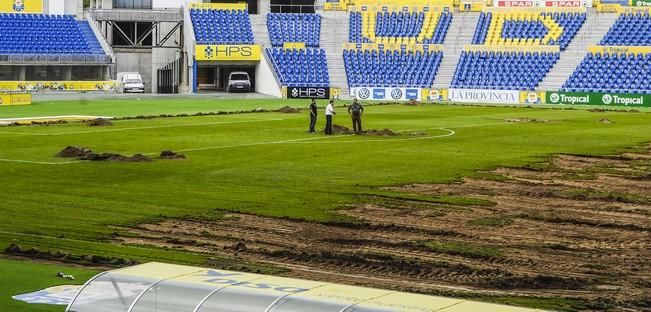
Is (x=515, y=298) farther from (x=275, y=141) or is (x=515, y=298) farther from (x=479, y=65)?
(x=479, y=65)

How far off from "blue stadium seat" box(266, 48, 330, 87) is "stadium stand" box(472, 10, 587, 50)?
1353 centimetres

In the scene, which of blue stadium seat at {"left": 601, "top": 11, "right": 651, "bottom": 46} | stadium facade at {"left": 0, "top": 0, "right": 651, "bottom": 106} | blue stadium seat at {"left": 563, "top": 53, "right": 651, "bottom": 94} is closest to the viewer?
blue stadium seat at {"left": 563, "top": 53, "right": 651, "bottom": 94}

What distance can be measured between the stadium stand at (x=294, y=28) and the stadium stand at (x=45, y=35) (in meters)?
15.7

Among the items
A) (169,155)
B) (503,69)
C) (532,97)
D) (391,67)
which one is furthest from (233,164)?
(391,67)

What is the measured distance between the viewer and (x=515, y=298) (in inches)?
853

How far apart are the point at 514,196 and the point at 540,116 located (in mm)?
39947

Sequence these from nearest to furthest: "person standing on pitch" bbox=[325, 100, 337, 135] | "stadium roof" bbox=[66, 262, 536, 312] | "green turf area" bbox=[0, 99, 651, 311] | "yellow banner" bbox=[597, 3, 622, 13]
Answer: "stadium roof" bbox=[66, 262, 536, 312], "green turf area" bbox=[0, 99, 651, 311], "person standing on pitch" bbox=[325, 100, 337, 135], "yellow banner" bbox=[597, 3, 622, 13]

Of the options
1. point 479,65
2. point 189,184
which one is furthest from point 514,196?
point 479,65

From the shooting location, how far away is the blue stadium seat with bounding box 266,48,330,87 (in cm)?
10069

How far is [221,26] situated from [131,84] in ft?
35.7

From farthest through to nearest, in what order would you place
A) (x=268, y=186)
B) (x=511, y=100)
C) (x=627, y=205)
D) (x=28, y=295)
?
1. (x=511, y=100)
2. (x=268, y=186)
3. (x=627, y=205)
4. (x=28, y=295)

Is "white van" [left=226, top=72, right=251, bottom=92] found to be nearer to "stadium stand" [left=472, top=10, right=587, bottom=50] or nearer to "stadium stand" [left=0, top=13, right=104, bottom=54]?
"stadium stand" [left=0, top=13, right=104, bottom=54]

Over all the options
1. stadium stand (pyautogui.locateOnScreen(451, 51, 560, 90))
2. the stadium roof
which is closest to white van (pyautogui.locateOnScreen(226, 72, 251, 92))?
stadium stand (pyautogui.locateOnScreen(451, 51, 560, 90))

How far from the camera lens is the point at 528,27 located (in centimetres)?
10312
